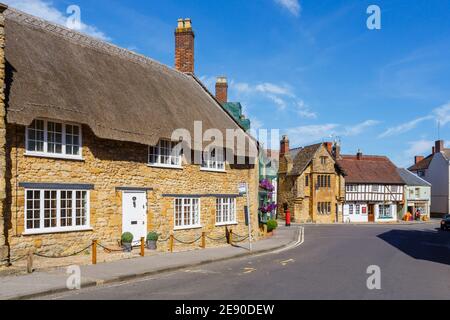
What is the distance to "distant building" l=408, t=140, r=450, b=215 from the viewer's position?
6569 centimetres

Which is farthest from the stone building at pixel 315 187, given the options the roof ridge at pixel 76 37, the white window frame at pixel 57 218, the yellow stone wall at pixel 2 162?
the yellow stone wall at pixel 2 162

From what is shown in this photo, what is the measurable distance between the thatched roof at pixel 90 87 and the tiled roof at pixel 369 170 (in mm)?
37755

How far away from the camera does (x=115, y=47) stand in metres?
23.3

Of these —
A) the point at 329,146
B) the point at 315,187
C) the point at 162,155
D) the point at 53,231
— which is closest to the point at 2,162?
the point at 53,231

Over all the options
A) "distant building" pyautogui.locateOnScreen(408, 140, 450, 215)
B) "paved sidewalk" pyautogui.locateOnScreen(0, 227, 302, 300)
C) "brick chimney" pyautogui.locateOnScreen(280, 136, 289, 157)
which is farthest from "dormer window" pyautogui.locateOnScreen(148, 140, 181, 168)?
"distant building" pyautogui.locateOnScreen(408, 140, 450, 215)

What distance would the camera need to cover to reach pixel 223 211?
24.6 metres

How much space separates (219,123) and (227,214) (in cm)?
508

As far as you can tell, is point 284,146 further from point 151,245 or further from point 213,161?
point 151,245

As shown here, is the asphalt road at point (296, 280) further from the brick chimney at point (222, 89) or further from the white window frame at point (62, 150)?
the brick chimney at point (222, 89)

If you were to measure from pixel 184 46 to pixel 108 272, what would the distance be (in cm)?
1891

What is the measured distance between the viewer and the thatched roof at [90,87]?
590 inches

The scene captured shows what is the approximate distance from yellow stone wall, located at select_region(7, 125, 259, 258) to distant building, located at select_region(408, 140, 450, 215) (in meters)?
52.3

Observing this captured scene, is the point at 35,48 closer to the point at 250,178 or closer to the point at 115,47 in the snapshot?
the point at 115,47
